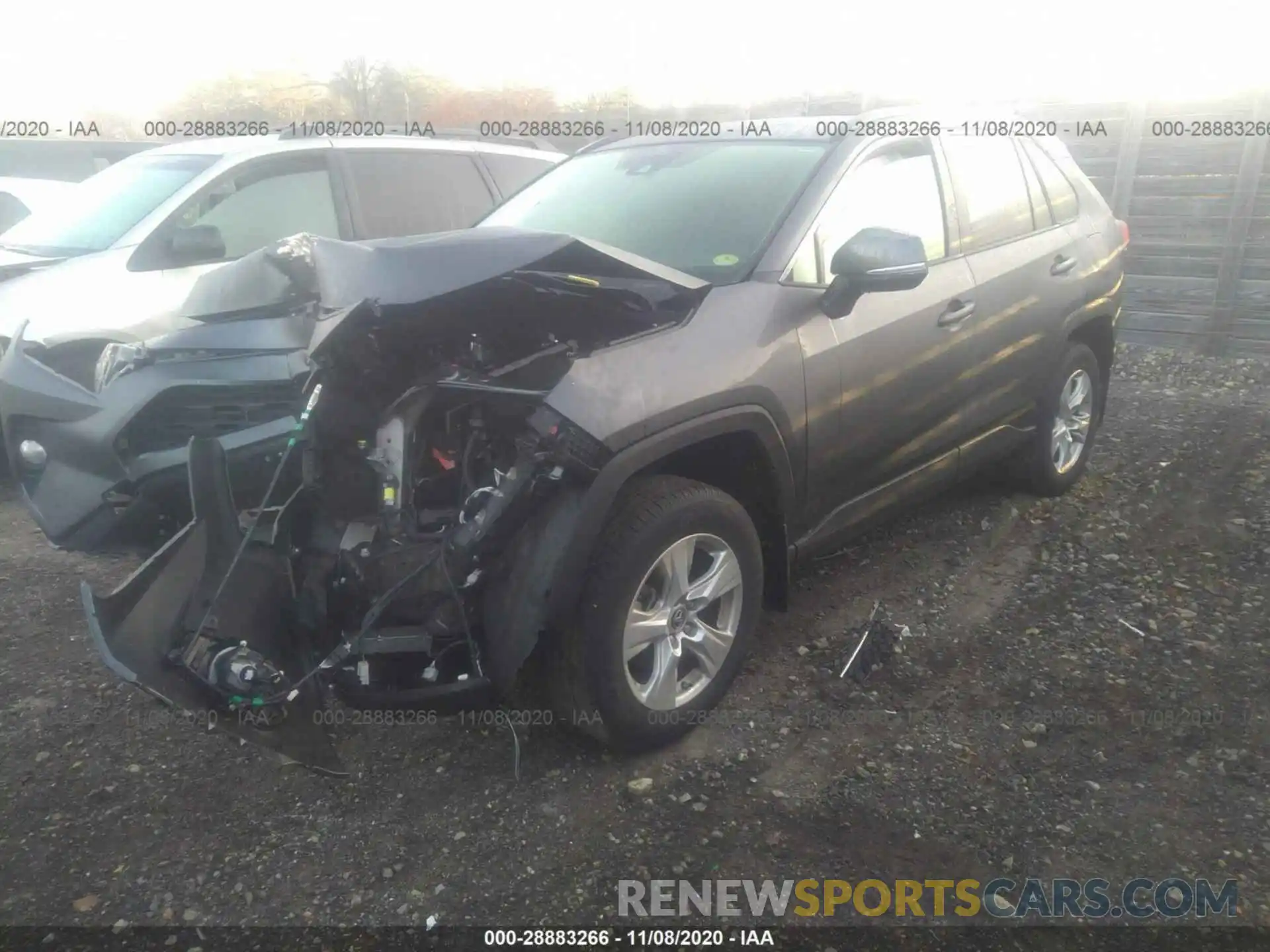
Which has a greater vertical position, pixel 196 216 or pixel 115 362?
pixel 196 216

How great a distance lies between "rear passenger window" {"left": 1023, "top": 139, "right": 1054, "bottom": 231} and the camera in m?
4.44

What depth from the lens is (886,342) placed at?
11.2 feet

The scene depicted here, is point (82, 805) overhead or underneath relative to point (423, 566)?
underneath

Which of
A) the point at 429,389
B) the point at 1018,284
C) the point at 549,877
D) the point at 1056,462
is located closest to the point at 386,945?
the point at 549,877

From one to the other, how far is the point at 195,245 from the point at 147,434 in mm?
2145

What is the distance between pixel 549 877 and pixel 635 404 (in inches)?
51.1

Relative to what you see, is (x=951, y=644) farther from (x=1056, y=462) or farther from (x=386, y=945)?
(x=386, y=945)

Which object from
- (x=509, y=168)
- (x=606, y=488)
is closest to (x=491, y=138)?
(x=509, y=168)

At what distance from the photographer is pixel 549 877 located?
253cm

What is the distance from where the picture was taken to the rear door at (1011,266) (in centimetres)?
397

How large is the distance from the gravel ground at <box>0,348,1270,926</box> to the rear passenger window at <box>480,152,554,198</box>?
3.97 m

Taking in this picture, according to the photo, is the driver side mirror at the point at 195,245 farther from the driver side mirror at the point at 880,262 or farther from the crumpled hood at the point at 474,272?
the driver side mirror at the point at 880,262

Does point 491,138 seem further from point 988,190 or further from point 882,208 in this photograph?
point 882,208

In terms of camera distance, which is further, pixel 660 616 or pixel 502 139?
pixel 502 139
